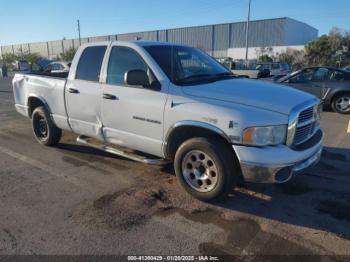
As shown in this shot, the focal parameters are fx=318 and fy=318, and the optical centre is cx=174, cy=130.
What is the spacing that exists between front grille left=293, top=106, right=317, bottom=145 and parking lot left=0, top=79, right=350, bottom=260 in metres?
0.82

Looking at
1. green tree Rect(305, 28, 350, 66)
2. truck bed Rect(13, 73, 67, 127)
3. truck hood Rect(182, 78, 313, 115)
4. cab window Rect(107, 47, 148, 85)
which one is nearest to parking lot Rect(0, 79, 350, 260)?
truck bed Rect(13, 73, 67, 127)

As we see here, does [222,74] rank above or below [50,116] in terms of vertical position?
above

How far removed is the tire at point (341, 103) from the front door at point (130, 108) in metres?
8.11

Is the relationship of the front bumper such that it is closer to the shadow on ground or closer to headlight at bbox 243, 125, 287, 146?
headlight at bbox 243, 125, 287, 146

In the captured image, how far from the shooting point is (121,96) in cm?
447

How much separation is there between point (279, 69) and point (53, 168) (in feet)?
61.6

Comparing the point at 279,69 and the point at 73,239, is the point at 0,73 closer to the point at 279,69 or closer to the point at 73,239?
the point at 279,69

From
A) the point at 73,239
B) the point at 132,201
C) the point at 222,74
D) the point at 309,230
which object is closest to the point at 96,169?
the point at 132,201

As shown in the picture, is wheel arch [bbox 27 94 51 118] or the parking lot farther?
wheel arch [bbox 27 94 51 118]

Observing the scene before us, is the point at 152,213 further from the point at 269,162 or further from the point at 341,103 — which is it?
the point at 341,103

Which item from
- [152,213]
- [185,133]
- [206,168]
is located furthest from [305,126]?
[152,213]

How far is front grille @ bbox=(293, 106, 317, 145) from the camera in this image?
3628 mm

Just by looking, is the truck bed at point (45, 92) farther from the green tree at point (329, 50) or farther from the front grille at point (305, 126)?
the green tree at point (329, 50)

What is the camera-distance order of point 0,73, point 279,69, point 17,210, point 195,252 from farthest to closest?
point 0,73, point 279,69, point 17,210, point 195,252
